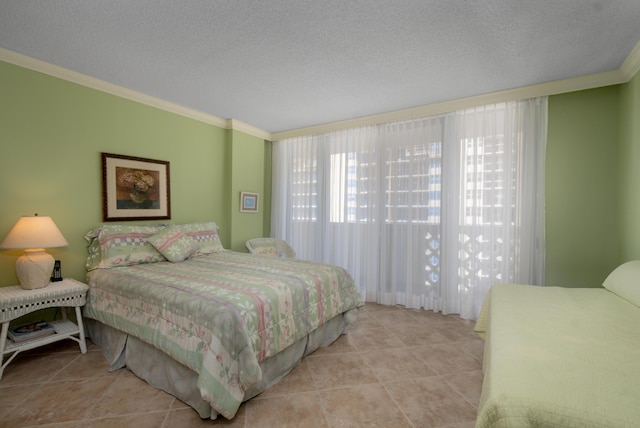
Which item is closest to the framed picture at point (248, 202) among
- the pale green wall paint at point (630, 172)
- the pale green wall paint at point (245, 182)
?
the pale green wall paint at point (245, 182)

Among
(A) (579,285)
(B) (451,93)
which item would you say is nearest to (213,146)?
(B) (451,93)

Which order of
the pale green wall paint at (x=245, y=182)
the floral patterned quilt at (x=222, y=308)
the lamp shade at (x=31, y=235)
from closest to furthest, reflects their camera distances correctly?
1. the floral patterned quilt at (x=222, y=308)
2. the lamp shade at (x=31, y=235)
3. the pale green wall paint at (x=245, y=182)

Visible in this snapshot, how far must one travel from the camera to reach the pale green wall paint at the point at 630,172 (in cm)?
236

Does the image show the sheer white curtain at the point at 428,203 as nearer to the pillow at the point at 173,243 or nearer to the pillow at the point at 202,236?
the pillow at the point at 202,236

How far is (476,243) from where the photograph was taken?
3.28m

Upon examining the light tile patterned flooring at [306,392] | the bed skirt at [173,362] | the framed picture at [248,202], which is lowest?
the light tile patterned flooring at [306,392]

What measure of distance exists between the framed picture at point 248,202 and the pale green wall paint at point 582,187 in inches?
156

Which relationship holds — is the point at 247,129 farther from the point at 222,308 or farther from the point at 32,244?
the point at 222,308

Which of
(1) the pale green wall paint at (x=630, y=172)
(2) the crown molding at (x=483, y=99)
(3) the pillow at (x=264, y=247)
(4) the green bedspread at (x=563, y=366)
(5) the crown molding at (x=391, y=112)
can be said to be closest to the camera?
(4) the green bedspread at (x=563, y=366)

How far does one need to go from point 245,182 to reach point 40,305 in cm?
284

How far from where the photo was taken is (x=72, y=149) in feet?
9.14

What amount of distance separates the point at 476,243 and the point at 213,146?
12.6ft

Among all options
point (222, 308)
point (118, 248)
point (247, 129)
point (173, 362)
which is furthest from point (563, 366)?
point (247, 129)

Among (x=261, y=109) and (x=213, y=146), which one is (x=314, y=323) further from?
(x=213, y=146)
